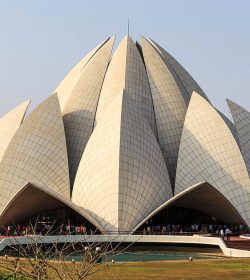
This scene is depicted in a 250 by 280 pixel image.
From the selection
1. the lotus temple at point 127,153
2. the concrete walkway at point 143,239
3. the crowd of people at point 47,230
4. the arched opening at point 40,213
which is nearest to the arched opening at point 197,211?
the lotus temple at point 127,153

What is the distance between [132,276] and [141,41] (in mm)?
30647

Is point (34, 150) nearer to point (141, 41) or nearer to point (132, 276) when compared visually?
point (141, 41)

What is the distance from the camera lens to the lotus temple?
35.2 meters

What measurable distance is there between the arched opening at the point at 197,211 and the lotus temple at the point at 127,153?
0.09m

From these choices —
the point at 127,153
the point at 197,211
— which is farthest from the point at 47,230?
the point at 197,211

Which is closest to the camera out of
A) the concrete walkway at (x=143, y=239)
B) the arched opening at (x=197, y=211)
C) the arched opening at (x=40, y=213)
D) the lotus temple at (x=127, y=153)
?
the concrete walkway at (x=143, y=239)

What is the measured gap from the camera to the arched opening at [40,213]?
36.2 meters

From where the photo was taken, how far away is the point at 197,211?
136 ft

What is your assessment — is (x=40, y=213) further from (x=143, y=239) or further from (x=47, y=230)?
(x=143, y=239)

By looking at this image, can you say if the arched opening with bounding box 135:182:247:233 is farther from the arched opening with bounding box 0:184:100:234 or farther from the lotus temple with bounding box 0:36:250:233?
the arched opening with bounding box 0:184:100:234

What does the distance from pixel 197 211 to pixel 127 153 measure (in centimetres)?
903

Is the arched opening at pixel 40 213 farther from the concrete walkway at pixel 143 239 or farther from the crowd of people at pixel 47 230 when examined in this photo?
the concrete walkway at pixel 143 239

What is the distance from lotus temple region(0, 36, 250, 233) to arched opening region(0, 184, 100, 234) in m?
0.09

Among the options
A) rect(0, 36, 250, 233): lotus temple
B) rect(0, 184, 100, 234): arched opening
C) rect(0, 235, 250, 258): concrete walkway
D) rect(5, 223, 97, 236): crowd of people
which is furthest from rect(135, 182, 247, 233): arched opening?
rect(0, 184, 100, 234): arched opening
